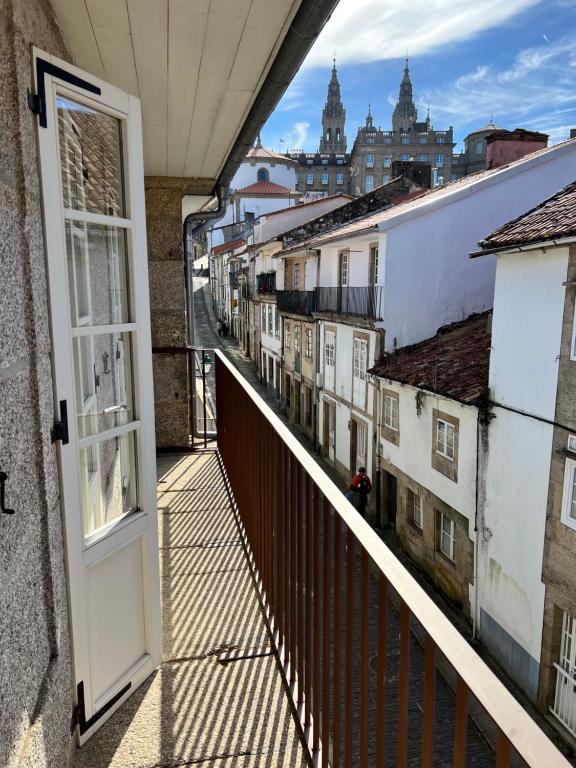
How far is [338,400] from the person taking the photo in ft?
61.9

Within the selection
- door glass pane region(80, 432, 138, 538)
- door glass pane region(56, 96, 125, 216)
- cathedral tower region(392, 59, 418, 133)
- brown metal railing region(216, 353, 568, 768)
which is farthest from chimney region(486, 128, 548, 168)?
cathedral tower region(392, 59, 418, 133)

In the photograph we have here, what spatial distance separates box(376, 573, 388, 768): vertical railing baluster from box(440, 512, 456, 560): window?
433 inches

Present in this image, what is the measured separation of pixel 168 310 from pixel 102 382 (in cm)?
384

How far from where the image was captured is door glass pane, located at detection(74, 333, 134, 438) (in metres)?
2.21

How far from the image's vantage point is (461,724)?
0.92 metres

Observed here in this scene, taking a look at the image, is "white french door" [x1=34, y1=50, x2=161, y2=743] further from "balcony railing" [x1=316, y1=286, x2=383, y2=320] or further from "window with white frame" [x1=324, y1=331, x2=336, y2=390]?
"window with white frame" [x1=324, y1=331, x2=336, y2=390]

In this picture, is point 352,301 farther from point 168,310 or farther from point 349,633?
point 349,633

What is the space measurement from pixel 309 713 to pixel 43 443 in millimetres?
1225

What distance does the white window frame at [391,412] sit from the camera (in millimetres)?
14180

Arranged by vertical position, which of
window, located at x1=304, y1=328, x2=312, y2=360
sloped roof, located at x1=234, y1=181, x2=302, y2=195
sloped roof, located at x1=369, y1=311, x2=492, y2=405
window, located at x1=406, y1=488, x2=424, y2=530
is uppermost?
sloped roof, located at x1=234, y1=181, x2=302, y2=195

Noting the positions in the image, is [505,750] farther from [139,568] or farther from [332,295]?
[332,295]

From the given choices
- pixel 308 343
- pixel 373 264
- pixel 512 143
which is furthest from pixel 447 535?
pixel 512 143

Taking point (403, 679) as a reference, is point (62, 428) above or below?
above

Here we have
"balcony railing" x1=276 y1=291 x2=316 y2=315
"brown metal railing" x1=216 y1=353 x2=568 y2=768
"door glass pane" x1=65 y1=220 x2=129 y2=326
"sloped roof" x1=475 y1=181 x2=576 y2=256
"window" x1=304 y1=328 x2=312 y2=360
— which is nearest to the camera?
"brown metal railing" x1=216 y1=353 x2=568 y2=768
